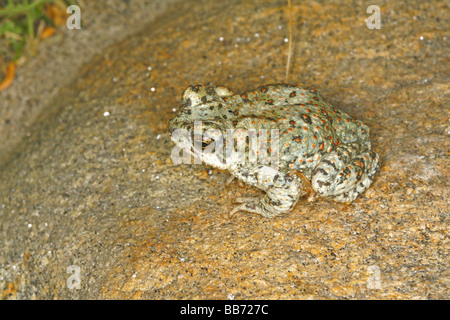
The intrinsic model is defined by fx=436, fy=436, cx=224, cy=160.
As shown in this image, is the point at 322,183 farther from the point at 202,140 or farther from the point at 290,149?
the point at 202,140

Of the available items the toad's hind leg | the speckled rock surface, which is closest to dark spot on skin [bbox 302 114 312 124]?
the toad's hind leg

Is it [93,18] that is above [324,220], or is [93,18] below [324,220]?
above

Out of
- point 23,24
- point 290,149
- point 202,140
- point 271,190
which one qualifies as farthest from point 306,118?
point 23,24

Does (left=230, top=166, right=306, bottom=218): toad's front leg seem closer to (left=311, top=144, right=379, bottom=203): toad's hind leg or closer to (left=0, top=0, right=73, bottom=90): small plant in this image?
(left=311, top=144, right=379, bottom=203): toad's hind leg

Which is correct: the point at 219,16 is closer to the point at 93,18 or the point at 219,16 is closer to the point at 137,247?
the point at 93,18

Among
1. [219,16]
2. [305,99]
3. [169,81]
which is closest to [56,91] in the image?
[169,81]

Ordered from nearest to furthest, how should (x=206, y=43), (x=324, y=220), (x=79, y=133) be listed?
(x=324, y=220) < (x=79, y=133) < (x=206, y=43)
